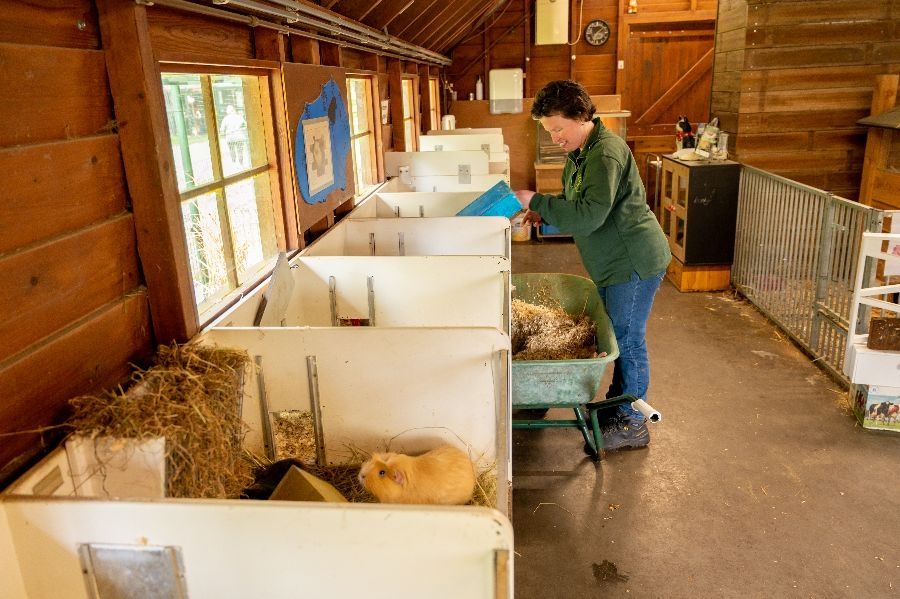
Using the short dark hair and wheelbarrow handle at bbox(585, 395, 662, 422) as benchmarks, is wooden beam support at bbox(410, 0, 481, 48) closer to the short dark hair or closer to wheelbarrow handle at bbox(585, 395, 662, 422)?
the short dark hair

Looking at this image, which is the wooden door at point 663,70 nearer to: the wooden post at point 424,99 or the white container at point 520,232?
the white container at point 520,232

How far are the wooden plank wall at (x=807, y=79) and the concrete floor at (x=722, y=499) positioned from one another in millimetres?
2542

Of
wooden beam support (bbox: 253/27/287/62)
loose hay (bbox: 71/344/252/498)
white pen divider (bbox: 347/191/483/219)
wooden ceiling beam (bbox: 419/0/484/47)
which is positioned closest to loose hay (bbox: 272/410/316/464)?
loose hay (bbox: 71/344/252/498)

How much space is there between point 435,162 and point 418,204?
1101 millimetres

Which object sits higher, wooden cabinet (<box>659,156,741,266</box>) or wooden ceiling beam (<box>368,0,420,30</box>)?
wooden ceiling beam (<box>368,0,420,30</box>)

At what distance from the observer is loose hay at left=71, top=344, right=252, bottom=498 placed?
1.38m

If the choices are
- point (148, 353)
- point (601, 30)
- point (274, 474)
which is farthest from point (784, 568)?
point (601, 30)

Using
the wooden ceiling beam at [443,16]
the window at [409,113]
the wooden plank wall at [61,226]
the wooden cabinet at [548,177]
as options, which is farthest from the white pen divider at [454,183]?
the wooden plank wall at [61,226]

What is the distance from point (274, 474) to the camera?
1.79 meters

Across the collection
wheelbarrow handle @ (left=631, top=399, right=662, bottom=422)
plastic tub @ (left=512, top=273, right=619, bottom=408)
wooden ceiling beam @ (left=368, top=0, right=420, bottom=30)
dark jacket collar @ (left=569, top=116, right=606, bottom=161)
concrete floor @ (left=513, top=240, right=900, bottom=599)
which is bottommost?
concrete floor @ (left=513, top=240, right=900, bottom=599)

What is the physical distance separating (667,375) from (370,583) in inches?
124

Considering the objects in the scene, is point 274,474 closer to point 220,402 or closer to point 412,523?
point 220,402

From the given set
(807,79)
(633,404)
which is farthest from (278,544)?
(807,79)

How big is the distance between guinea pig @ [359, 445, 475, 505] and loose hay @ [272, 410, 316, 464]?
36 cm
